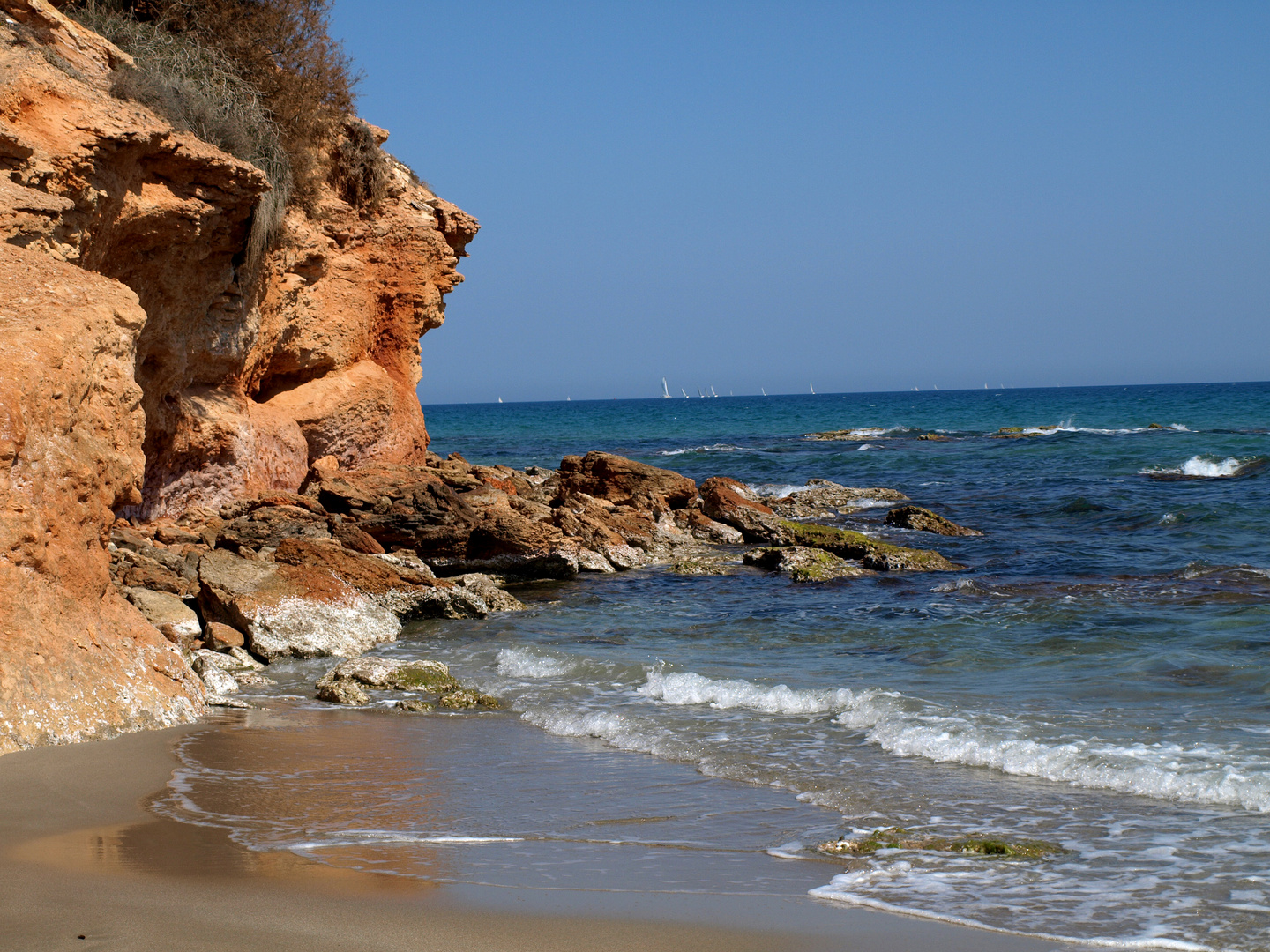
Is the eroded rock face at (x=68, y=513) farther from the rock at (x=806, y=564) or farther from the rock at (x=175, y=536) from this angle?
the rock at (x=806, y=564)

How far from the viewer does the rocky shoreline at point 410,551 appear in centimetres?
909

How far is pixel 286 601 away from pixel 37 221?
3604 mm

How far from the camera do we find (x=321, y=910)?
370cm

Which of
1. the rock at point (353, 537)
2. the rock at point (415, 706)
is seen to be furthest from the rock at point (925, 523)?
the rock at point (415, 706)

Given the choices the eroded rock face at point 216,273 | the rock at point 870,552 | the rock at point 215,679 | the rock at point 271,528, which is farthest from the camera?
the rock at point 870,552

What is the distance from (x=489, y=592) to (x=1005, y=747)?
679 centimetres

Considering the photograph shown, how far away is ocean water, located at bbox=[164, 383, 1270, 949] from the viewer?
14.4ft

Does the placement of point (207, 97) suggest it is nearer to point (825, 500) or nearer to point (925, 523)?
point (925, 523)

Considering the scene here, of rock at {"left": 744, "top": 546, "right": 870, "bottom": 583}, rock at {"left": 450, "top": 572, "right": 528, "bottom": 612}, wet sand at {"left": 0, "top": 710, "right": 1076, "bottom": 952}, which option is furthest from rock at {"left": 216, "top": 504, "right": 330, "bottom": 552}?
wet sand at {"left": 0, "top": 710, "right": 1076, "bottom": 952}

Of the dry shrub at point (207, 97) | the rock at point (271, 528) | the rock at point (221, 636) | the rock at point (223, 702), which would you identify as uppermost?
the dry shrub at point (207, 97)

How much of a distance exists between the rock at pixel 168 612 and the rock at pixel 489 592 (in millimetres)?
3091

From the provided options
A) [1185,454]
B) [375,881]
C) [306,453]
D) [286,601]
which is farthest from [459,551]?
[1185,454]

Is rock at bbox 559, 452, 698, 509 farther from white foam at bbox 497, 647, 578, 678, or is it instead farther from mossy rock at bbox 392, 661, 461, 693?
mossy rock at bbox 392, 661, 461, 693

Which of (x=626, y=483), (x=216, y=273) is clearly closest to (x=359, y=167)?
(x=216, y=273)
